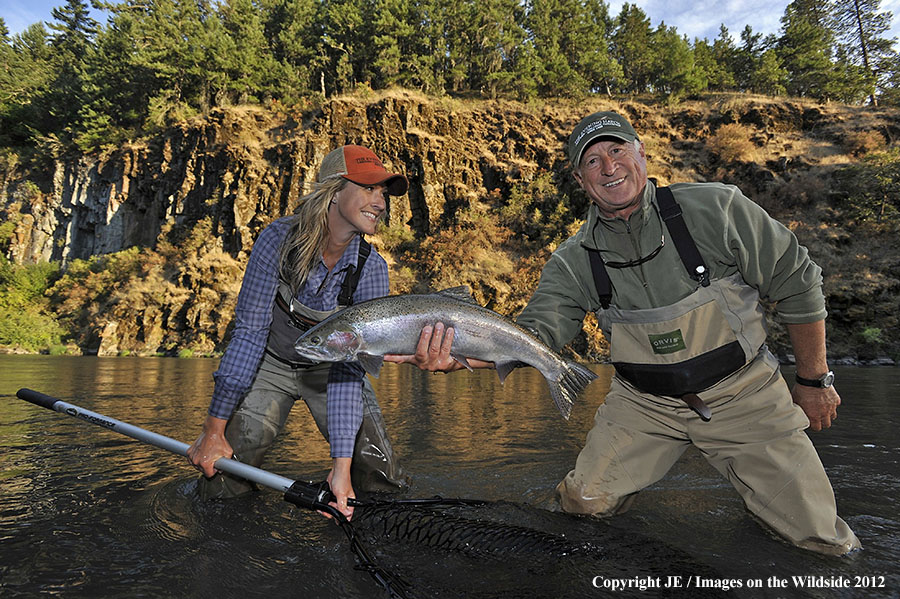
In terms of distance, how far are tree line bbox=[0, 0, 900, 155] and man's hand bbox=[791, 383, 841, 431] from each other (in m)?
40.5

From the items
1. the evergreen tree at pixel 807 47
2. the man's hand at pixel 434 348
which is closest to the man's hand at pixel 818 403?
the man's hand at pixel 434 348

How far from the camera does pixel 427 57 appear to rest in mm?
40438

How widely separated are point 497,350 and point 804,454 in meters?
2.02

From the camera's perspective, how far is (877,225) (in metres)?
26.8

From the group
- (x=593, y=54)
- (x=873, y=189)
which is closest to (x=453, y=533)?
(x=873, y=189)

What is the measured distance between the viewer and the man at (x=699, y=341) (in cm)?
314

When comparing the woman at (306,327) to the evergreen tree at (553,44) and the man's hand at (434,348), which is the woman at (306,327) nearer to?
the man's hand at (434,348)

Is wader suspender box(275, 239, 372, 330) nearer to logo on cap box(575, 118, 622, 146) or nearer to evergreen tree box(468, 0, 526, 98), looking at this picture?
logo on cap box(575, 118, 622, 146)

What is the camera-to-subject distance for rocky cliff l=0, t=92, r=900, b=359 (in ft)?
95.8

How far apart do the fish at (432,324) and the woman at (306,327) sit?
637mm

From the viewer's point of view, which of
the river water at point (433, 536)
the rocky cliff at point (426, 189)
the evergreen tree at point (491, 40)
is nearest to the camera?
the river water at point (433, 536)

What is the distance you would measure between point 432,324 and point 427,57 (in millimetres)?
42536

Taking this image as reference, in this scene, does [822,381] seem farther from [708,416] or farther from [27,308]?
[27,308]

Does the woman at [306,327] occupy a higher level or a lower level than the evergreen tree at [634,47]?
lower
